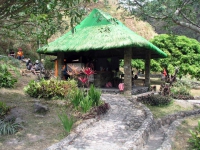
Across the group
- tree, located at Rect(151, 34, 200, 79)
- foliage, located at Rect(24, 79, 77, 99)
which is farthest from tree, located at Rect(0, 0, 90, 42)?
tree, located at Rect(151, 34, 200, 79)

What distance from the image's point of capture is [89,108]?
6.82 m

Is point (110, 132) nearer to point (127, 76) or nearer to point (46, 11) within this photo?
point (46, 11)

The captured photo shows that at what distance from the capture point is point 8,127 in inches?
221

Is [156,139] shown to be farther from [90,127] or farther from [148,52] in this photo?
[148,52]

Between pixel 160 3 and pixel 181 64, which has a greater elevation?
pixel 160 3

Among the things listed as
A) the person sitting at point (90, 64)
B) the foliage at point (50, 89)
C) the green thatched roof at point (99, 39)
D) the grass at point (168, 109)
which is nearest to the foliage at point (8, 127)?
the foliage at point (50, 89)

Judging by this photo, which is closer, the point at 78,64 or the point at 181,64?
the point at 78,64

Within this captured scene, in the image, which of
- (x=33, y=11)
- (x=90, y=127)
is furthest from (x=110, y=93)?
(x=33, y=11)

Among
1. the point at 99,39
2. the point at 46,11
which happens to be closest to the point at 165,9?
the point at 46,11

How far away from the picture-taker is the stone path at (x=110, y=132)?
4843mm

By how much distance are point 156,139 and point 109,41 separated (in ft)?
18.8

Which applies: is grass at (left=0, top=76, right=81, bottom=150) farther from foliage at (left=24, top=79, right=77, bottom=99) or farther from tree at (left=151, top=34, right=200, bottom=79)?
tree at (left=151, top=34, right=200, bottom=79)

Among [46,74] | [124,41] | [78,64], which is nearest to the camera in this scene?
[124,41]

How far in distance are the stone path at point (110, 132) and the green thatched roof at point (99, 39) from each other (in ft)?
10.2
